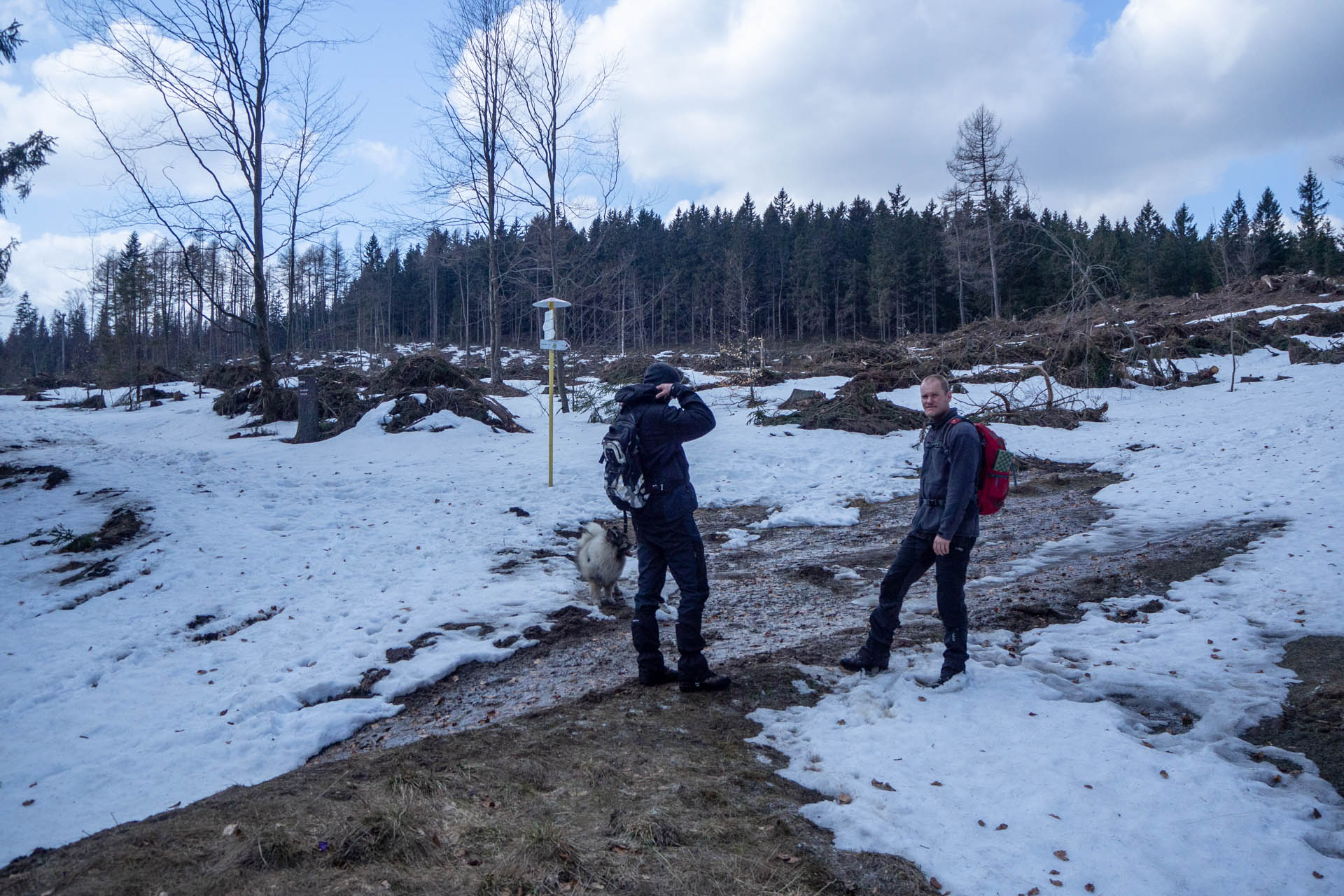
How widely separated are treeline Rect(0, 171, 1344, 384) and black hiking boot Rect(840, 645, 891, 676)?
29.9 m

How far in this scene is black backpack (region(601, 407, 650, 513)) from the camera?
176 inches

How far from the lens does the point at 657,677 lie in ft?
15.4

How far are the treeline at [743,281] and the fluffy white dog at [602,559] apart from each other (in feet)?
89.0

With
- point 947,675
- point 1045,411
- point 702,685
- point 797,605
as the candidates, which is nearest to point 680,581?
point 702,685

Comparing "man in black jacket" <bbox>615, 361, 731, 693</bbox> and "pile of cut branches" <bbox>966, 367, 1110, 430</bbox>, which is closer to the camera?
"man in black jacket" <bbox>615, 361, 731, 693</bbox>

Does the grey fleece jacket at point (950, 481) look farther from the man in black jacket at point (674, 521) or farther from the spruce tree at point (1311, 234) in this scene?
the spruce tree at point (1311, 234)

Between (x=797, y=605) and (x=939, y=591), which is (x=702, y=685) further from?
(x=797, y=605)

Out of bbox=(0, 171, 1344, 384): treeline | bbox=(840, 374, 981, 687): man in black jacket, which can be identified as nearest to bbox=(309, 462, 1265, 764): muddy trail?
bbox=(840, 374, 981, 687): man in black jacket

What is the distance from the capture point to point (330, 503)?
9.93 m

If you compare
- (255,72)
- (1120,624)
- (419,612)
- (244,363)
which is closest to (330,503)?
(419,612)

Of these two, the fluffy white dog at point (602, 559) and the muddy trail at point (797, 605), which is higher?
the fluffy white dog at point (602, 559)

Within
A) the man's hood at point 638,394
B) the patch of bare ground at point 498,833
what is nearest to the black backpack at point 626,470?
the man's hood at point 638,394

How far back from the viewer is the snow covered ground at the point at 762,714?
2.97m

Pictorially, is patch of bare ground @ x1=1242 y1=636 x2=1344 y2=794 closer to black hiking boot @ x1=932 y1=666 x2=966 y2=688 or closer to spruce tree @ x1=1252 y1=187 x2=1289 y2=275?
black hiking boot @ x1=932 y1=666 x2=966 y2=688
